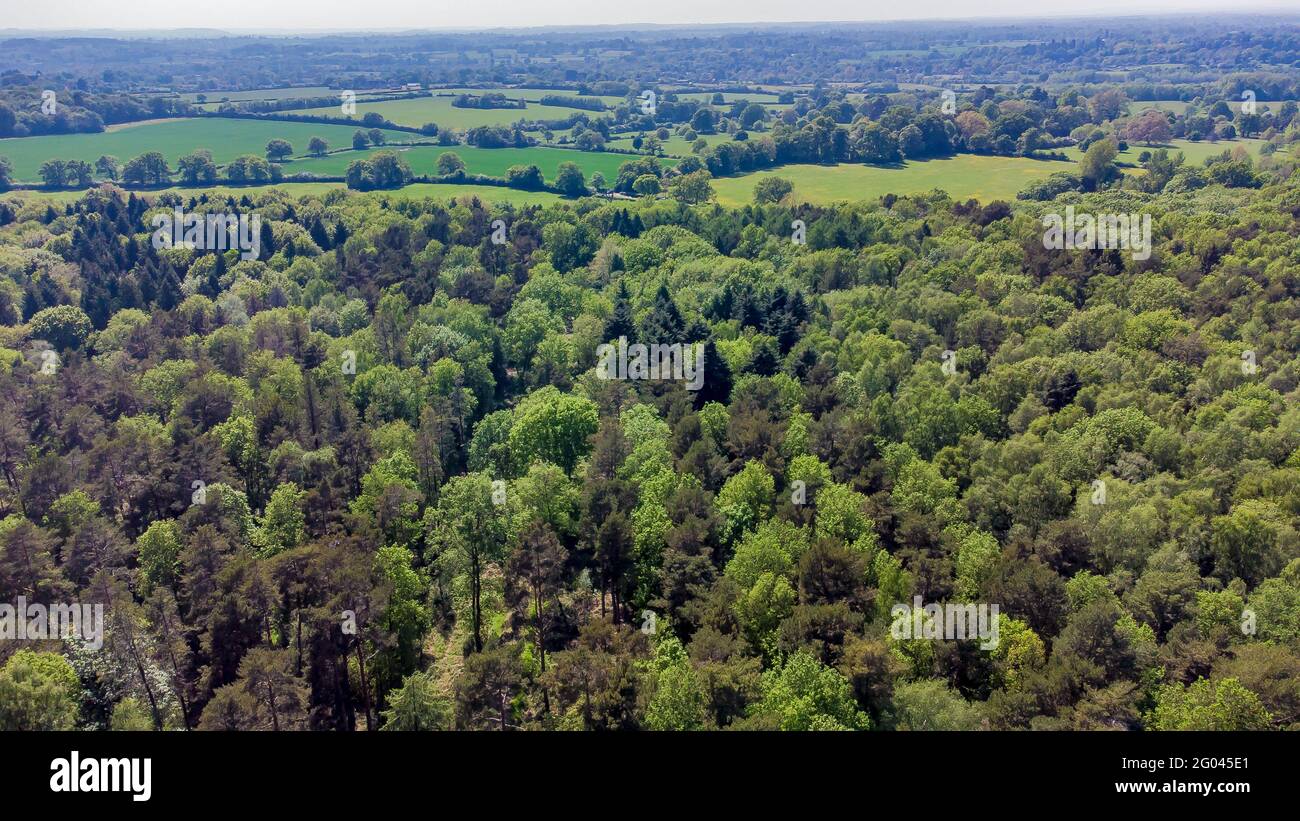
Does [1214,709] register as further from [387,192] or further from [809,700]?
[387,192]

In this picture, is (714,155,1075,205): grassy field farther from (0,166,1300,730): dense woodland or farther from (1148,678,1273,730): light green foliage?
(1148,678,1273,730): light green foliage

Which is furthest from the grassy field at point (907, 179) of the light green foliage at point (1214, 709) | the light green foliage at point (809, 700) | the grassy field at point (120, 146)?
the light green foliage at point (809, 700)

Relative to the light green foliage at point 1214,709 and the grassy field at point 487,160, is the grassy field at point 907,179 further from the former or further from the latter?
the light green foliage at point 1214,709

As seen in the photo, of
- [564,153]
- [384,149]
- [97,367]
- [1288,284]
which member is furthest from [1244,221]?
[384,149]

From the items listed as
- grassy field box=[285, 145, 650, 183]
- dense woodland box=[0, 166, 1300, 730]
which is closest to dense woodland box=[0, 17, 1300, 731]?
dense woodland box=[0, 166, 1300, 730]

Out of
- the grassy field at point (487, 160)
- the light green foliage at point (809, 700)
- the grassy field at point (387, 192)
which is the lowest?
the light green foliage at point (809, 700)

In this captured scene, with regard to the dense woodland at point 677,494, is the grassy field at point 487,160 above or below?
above

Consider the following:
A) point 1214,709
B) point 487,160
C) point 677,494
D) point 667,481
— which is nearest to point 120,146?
point 487,160
